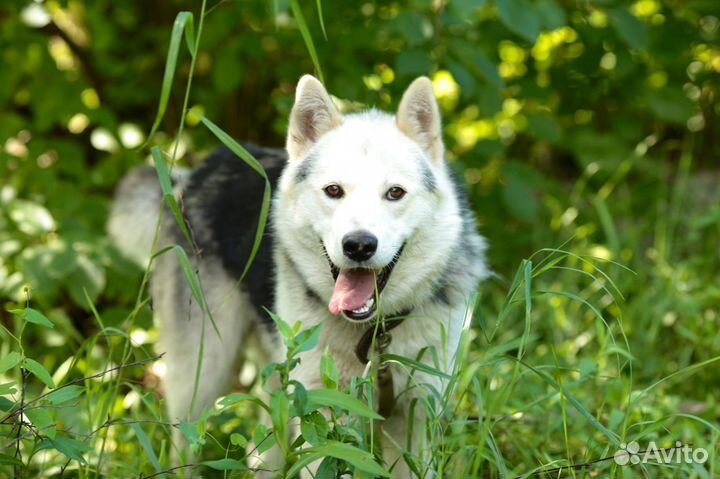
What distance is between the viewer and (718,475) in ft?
9.76

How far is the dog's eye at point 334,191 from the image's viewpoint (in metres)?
3.19

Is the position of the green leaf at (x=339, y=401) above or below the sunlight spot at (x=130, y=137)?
above

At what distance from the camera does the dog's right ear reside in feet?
11.0

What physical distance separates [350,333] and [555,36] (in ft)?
12.6

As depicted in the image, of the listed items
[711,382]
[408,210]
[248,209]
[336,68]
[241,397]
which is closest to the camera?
[241,397]

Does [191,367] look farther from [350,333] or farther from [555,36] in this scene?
[555,36]

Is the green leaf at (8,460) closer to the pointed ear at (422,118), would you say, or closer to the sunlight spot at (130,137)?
the pointed ear at (422,118)

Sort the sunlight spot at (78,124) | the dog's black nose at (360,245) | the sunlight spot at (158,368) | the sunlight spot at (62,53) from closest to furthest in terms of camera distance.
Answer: the dog's black nose at (360,245) → the sunlight spot at (158,368) → the sunlight spot at (78,124) → the sunlight spot at (62,53)

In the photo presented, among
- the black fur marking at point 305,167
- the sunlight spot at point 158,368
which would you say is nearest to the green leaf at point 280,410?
the black fur marking at point 305,167

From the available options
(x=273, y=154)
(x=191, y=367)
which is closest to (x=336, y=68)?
(x=273, y=154)

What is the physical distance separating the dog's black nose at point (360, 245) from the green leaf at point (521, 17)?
1784mm

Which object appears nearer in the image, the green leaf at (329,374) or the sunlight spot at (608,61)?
the green leaf at (329,374)

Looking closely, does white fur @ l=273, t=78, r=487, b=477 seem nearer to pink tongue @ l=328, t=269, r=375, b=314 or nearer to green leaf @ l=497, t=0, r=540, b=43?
pink tongue @ l=328, t=269, r=375, b=314

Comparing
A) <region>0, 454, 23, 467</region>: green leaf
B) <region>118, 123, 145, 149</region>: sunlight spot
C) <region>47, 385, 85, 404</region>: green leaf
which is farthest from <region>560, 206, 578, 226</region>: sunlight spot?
<region>0, 454, 23, 467</region>: green leaf
